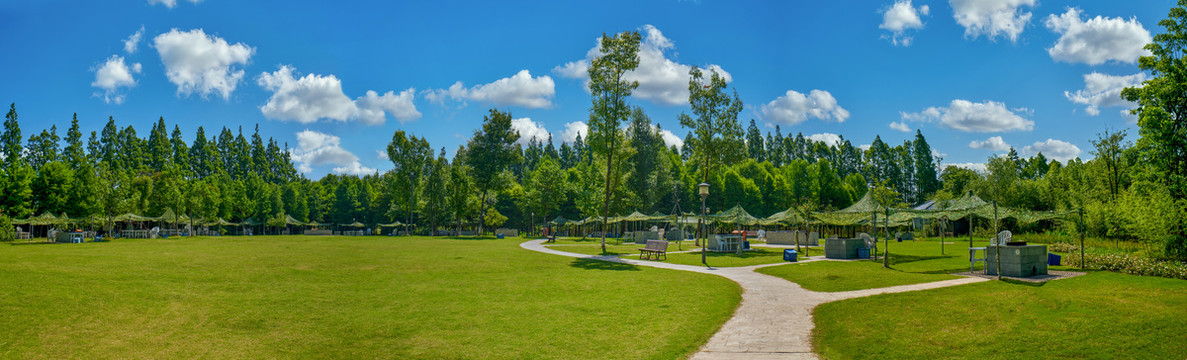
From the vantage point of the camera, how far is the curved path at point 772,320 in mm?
7719

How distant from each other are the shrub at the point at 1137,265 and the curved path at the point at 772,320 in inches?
180

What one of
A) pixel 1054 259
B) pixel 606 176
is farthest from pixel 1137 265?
pixel 606 176

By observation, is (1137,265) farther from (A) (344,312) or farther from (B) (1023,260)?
(A) (344,312)

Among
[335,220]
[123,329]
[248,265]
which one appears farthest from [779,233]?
[335,220]

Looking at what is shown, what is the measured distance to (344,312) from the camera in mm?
10391

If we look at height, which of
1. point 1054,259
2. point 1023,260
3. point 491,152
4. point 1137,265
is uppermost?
point 491,152

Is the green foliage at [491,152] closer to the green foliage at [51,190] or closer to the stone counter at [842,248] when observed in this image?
the green foliage at [51,190]

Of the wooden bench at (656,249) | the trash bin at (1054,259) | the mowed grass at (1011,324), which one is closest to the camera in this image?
the mowed grass at (1011,324)

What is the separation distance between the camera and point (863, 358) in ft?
24.2

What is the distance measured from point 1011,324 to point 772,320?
3501mm

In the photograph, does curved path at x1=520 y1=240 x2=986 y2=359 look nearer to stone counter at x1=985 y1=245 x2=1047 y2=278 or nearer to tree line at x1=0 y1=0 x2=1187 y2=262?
stone counter at x1=985 y1=245 x2=1047 y2=278

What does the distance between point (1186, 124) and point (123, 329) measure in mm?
31108

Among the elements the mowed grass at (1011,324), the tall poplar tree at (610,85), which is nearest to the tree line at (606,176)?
the tall poplar tree at (610,85)

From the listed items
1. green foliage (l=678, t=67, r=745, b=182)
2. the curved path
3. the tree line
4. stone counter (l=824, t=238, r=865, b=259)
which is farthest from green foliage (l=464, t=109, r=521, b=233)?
the curved path
